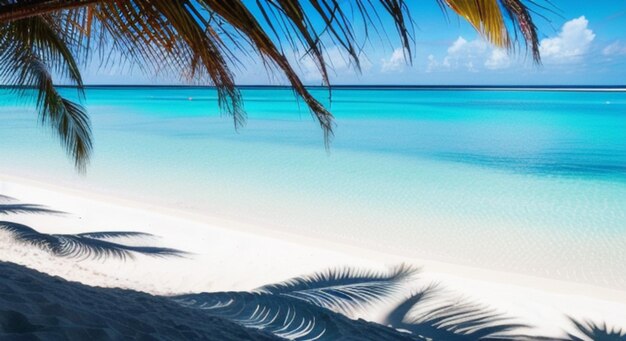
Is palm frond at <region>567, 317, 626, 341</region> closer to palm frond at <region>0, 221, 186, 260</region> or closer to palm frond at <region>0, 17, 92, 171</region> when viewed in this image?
palm frond at <region>0, 221, 186, 260</region>

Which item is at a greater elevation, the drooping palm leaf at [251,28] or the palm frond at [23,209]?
the drooping palm leaf at [251,28]

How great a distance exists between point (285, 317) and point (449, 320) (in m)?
0.99

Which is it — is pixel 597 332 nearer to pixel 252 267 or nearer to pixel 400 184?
pixel 252 267

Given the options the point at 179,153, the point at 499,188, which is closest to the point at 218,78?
the point at 499,188

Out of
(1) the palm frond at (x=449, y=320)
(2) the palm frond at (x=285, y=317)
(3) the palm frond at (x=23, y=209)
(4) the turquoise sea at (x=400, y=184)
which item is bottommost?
(2) the palm frond at (x=285, y=317)

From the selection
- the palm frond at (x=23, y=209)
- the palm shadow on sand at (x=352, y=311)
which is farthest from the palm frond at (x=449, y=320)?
the palm frond at (x=23, y=209)

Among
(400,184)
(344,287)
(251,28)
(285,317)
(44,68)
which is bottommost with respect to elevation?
(285,317)

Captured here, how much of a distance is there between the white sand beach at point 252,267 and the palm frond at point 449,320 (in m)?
0.11

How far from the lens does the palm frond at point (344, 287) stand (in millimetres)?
3428

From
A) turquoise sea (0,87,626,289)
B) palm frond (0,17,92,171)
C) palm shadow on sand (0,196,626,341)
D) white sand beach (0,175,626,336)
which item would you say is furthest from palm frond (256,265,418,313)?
palm frond (0,17,92,171)

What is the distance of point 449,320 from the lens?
3328 millimetres

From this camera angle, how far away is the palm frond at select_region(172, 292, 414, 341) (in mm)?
2838

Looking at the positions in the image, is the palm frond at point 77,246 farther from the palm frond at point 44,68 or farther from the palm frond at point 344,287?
the palm frond at point 344,287

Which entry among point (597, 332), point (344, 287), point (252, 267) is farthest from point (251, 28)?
point (252, 267)
